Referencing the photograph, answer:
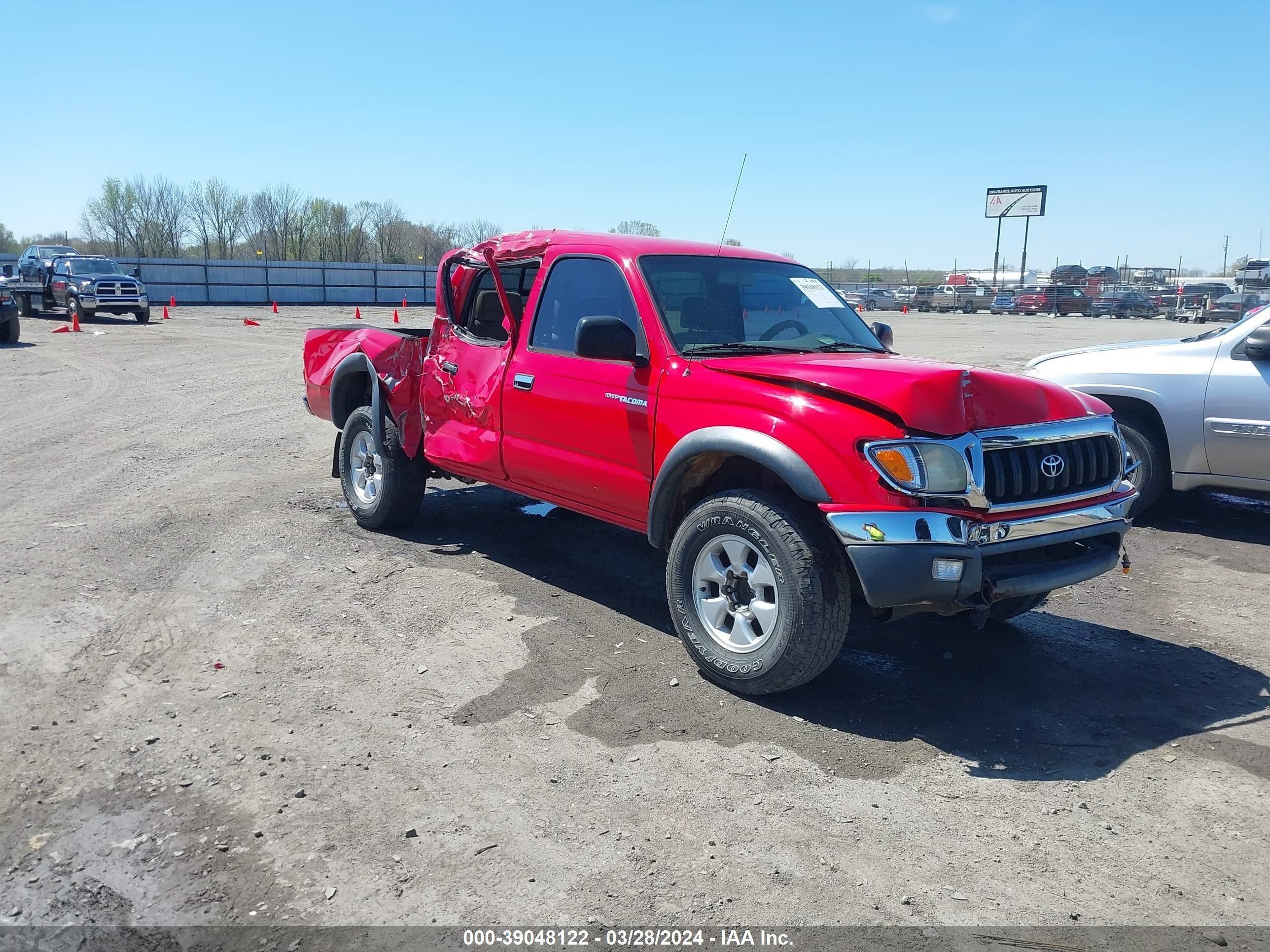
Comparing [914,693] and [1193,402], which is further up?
[1193,402]

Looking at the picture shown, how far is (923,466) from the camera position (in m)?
3.98

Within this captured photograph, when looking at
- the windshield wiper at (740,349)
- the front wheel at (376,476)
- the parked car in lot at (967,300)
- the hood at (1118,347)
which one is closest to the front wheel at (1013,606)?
the windshield wiper at (740,349)

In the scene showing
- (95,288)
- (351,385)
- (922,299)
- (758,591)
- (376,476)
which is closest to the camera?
(758,591)

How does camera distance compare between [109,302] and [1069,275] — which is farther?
[1069,275]

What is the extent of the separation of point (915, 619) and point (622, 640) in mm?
1656

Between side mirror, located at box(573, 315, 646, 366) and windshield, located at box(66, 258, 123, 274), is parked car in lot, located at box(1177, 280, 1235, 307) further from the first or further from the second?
side mirror, located at box(573, 315, 646, 366)

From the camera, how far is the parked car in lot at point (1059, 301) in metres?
55.8

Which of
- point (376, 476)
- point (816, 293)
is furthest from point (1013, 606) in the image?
point (376, 476)

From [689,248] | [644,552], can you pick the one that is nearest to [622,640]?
[644,552]

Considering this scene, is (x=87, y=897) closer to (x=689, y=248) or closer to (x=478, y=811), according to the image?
(x=478, y=811)

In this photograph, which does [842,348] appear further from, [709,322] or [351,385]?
[351,385]

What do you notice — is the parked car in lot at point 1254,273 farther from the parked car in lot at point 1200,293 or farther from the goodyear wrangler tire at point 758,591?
the goodyear wrangler tire at point 758,591

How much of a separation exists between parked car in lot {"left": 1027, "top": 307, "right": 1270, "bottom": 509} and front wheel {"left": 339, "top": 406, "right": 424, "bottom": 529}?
14.5 ft

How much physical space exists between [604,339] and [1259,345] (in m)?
4.96
